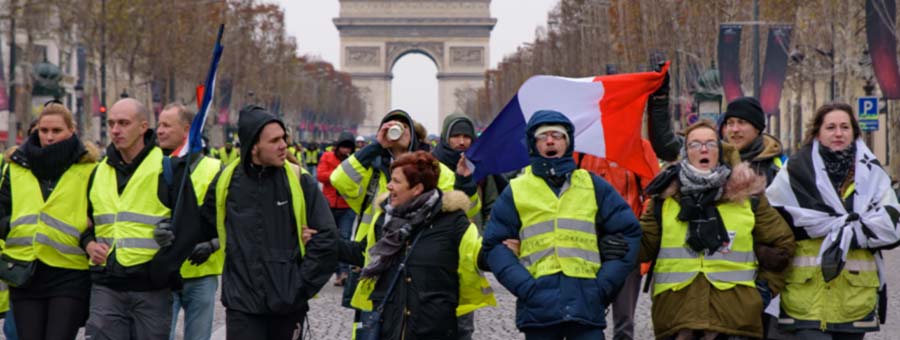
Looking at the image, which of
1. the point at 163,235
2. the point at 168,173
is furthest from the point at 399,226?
the point at 168,173

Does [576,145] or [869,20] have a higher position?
[869,20]

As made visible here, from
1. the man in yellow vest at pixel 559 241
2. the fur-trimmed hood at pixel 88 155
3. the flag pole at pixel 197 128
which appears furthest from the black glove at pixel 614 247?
the fur-trimmed hood at pixel 88 155

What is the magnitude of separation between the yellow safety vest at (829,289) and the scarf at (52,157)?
3423 millimetres

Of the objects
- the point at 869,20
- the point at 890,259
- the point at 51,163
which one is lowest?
the point at 890,259

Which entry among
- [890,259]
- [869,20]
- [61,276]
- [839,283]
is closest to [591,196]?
[839,283]

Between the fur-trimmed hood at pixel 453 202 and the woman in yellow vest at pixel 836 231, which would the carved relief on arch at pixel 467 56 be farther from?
the fur-trimmed hood at pixel 453 202

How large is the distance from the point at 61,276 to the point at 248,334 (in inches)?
47.6

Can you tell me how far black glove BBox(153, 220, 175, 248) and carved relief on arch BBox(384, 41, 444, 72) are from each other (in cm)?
Result: 13583

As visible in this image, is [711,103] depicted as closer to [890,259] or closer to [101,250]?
[890,259]

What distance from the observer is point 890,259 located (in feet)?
70.3

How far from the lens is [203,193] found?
8703 mm

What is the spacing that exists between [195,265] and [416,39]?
442 feet

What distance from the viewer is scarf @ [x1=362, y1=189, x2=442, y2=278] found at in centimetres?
715

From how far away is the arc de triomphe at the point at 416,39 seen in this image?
462ft
